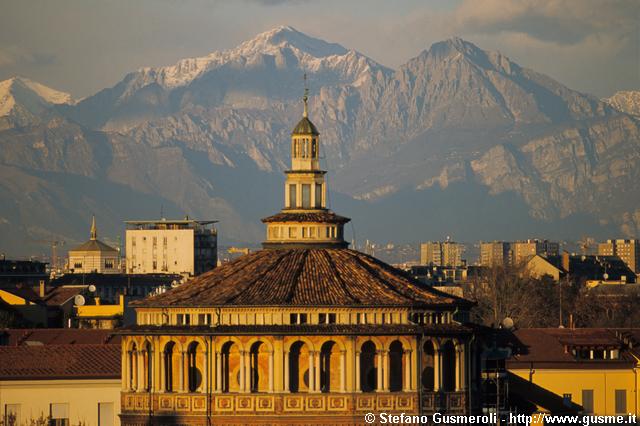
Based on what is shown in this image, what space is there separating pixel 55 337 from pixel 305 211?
21.4m

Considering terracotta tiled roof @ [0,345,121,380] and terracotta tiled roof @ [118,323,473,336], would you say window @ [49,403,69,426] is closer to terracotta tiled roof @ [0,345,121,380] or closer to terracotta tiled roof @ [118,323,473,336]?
terracotta tiled roof @ [0,345,121,380]

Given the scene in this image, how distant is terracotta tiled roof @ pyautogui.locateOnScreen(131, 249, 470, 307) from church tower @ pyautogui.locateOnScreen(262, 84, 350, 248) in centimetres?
53

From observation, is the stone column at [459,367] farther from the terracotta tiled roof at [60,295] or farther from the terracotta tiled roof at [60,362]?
the terracotta tiled roof at [60,295]

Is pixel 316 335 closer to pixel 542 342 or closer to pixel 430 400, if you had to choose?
pixel 430 400

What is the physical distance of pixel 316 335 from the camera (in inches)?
3772

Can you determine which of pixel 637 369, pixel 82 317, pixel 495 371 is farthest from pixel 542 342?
pixel 82 317

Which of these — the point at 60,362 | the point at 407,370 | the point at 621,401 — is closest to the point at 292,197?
the point at 60,362

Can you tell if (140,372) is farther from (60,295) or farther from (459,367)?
(60,295)

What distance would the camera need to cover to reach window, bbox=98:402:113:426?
102 meters

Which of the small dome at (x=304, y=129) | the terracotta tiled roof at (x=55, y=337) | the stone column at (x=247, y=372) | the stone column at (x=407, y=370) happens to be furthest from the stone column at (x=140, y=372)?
the terracotta tiled roof at (x=55, y=337)

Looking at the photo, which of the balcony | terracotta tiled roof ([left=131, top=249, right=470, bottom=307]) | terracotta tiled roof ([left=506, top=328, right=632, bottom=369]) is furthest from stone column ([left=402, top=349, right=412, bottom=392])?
terracotta tiled roof ([left=506, top=328, right=632, bottom=369])

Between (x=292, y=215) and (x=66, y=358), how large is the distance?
38.1 ft

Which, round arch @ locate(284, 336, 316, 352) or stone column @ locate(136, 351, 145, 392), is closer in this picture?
round arch @ locate(284, 336, 316, 352)

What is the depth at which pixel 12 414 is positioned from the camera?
10050 centimetres
